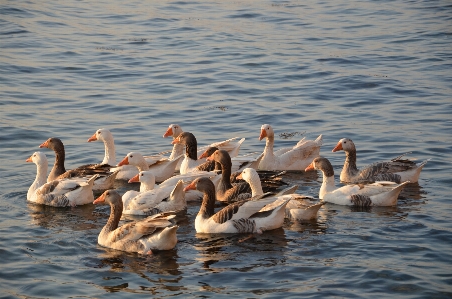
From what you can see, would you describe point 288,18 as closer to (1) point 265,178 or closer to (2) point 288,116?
(2) point 288,116

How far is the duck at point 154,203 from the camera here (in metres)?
13.5

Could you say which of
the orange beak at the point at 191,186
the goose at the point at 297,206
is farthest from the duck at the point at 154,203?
the goose at the point at 297,206

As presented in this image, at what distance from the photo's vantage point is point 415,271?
34.9 ft

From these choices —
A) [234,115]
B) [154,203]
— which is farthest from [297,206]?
[234,115]

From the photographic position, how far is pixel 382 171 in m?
14.8

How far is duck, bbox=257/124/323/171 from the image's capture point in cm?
1592

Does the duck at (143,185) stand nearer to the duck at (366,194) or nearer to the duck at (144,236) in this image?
the duck at (144,236)

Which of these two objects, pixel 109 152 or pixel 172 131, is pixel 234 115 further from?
pixel 109 152

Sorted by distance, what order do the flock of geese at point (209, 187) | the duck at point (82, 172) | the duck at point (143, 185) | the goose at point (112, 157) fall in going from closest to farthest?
the flock of geese at point (209, 187), the duck at point (143, 185), the duck at point (82, 172), the goose at point (112, 157)

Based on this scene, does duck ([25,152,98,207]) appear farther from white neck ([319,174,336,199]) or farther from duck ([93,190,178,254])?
white neck ([319,174,336,199])

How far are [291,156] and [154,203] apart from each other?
3598mm

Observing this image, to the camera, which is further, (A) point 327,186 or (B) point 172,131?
(B) point 172,131

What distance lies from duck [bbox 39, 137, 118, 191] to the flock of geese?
0.06ft

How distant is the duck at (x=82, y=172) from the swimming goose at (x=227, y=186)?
2.00 meters
